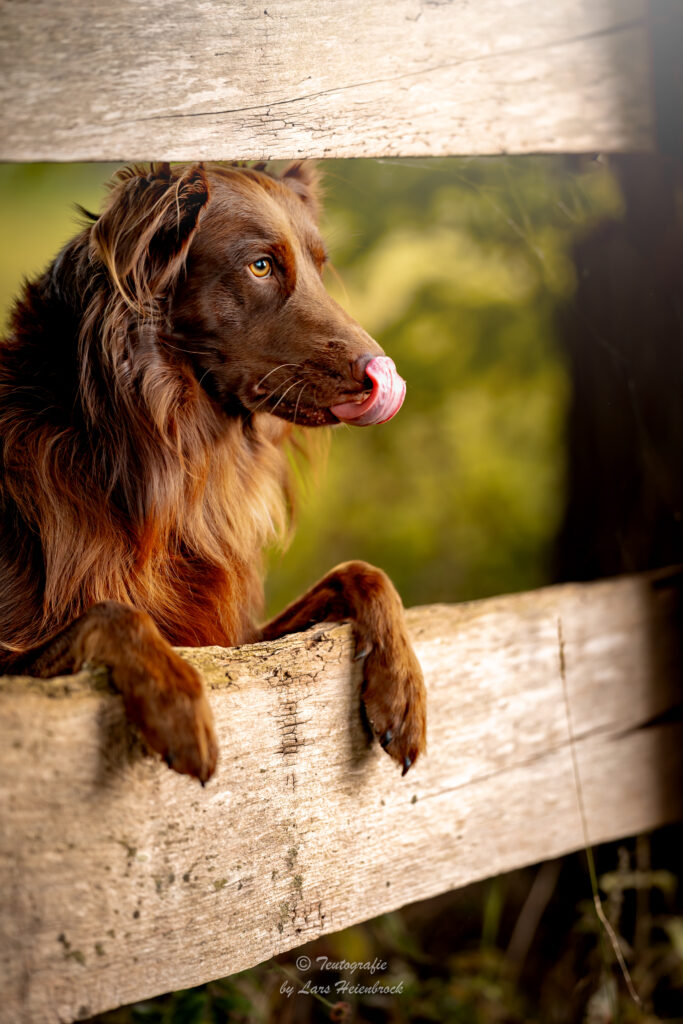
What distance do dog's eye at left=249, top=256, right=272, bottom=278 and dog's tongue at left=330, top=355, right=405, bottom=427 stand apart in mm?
264

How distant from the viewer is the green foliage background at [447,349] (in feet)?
8.27

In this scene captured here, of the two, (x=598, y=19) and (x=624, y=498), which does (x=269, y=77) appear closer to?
(x=598, y=19)

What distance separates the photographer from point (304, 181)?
176 centimetres

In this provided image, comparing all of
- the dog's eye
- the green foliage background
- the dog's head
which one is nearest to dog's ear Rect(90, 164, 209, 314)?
the dog's head

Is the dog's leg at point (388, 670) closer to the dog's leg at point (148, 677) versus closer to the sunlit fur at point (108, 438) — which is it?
the sunlit fur at point (108, 438)

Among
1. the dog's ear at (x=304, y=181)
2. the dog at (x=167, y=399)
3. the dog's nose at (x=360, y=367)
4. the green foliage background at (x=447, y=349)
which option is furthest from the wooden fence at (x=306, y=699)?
the green foliage background at (x=447, y=349)

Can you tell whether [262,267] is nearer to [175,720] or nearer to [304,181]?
[304,181]

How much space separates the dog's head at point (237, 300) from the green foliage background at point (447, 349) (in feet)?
2.61

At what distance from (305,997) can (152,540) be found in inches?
66.3

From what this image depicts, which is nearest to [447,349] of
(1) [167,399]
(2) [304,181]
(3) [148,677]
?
(2) [304,181]

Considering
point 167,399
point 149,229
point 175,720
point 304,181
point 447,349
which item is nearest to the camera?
point 175,720

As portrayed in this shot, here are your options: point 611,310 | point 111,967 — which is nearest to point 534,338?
point 611,310

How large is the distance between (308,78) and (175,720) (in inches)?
42.0

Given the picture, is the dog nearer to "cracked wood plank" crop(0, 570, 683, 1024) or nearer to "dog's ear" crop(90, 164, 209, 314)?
"dog's ear" crop(90, 164, 209, 314)
